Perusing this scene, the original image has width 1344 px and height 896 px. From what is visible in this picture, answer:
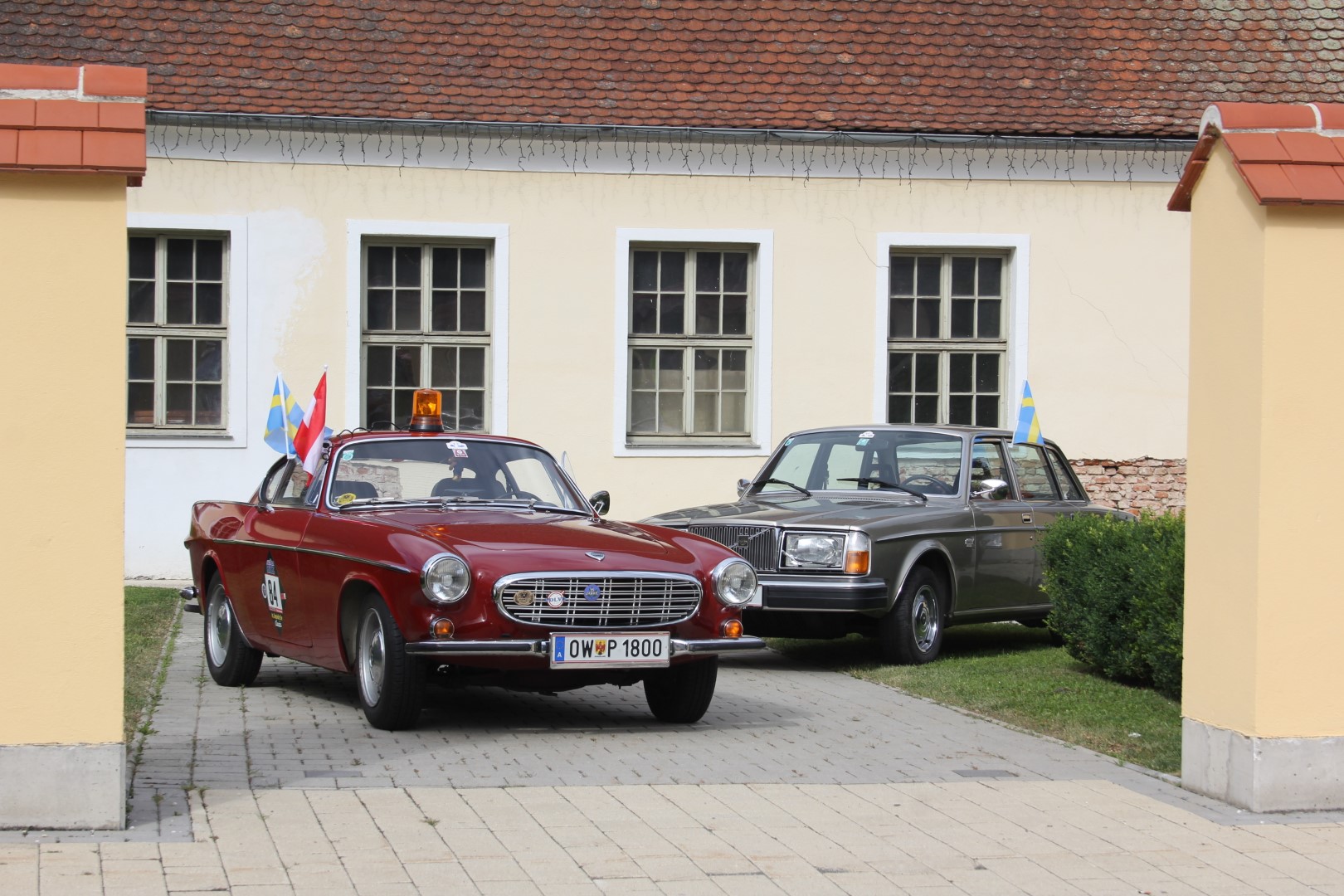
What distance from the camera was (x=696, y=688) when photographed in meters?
8.62

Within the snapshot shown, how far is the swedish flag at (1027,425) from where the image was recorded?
12.9 m

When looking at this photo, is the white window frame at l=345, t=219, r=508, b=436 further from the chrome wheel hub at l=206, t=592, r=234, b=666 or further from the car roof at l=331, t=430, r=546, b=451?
the car roof at l=331, t=430, r=546, b=451

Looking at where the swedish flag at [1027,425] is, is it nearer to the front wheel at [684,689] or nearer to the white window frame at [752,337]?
the white window frame at [752,337]

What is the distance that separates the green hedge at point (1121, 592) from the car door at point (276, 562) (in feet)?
15.0

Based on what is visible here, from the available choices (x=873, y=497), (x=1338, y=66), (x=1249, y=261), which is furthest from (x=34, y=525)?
(x=1338, y=66)

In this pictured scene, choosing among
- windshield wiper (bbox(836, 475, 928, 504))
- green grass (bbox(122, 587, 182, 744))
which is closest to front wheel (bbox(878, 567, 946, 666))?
windshield wiper (bbox(836, 475, 928, 504))

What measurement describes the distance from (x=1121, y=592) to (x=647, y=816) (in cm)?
453

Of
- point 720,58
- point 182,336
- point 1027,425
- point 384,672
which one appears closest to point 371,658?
point 384,672

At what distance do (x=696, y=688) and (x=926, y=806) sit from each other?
2.13 meters

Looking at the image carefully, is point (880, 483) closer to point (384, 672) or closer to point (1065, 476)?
point (1065, 476)

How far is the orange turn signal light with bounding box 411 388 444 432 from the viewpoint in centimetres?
971

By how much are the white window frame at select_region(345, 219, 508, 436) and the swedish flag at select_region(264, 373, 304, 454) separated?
731mm

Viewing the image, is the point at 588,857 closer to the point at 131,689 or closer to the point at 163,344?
the point at 131,689

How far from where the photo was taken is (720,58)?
55.7 ft
